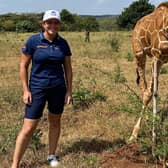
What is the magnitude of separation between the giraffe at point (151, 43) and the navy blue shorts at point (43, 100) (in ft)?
3.68

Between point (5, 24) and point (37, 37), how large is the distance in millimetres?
39582

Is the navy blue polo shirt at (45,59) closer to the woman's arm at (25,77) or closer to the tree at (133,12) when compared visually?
the woman's arm at (25,77)

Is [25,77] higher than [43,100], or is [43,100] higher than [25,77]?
[25,77]

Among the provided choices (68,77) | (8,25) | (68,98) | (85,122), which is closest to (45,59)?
(68,77)

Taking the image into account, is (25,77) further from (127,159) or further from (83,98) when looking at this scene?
(83,98)

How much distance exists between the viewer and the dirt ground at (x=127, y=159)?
17.9 ft

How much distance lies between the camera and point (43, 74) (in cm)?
546

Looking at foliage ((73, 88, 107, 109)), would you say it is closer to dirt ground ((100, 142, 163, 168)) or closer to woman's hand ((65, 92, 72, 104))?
dirt ground ((100, 142, 163, 168))

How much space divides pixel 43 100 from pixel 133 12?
4463cm

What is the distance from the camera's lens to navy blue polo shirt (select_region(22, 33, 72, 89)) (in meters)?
5.38

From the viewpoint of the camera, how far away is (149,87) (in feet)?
23.0

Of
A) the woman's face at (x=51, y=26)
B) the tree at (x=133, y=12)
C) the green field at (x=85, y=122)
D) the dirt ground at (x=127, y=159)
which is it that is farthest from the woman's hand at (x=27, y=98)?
the tree at (x=133, y=12)

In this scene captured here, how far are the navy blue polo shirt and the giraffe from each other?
131cm

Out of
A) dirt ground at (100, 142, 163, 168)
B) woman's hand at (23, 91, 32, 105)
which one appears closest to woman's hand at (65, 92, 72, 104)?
woman's hand at (23, 91, 32, 105)
